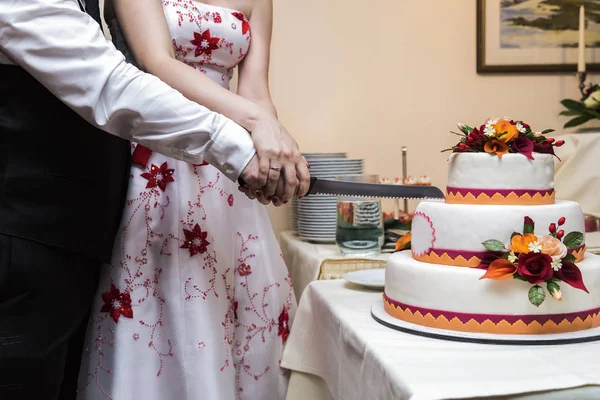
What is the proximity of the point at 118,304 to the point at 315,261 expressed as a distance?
646mm

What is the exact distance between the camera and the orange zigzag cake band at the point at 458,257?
104cm

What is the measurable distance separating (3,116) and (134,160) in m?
0.36

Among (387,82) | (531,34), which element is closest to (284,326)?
(387,82)

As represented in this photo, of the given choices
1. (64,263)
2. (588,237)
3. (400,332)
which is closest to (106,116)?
(64,263)

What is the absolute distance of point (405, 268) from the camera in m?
1.09

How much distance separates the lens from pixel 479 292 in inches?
39.2

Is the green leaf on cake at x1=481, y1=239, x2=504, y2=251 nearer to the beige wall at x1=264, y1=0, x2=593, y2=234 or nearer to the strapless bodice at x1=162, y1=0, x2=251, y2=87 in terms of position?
the strapless bodice at x1=162, y1=0, x2=251, y2=87

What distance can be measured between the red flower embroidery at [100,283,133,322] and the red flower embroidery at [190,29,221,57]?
543 mm

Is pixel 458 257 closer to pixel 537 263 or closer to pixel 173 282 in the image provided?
pixel 537 263

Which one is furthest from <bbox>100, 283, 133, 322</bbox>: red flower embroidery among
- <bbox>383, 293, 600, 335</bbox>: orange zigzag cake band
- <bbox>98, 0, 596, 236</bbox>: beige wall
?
<bbox>98, 0, 596, 236</bbox>: beige wall

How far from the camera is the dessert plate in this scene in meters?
1.37

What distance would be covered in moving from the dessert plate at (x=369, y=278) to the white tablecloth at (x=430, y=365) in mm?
91

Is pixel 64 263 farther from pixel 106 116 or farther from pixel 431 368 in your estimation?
pixel 431 368

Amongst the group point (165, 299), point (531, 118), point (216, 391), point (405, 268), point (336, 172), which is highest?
point (531, 118)
